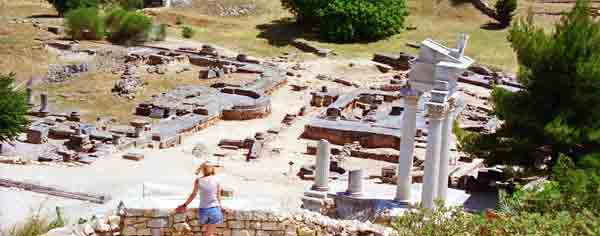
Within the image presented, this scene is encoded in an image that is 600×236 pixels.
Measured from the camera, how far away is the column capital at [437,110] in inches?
746

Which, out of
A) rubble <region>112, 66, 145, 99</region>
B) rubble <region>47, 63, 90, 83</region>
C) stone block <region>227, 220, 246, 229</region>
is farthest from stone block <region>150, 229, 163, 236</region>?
rubble <region>47, 63, 90, 83</region>

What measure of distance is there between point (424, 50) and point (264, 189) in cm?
853

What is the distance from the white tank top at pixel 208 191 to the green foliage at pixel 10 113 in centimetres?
1956

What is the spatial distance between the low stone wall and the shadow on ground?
45.2 metres

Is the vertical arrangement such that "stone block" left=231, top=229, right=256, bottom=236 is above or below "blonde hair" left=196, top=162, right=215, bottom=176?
below

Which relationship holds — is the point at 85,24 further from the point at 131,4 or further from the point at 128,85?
the point at 128,85

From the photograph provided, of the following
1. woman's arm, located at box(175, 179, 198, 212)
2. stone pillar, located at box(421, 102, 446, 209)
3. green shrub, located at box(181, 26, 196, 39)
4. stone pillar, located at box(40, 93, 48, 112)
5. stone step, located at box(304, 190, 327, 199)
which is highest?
woman's arm, located at box(175, 179, 198, 212)

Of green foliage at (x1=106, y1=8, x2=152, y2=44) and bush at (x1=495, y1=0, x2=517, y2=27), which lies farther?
bush at (x1=495, y1=0, x2=517, y2=27)

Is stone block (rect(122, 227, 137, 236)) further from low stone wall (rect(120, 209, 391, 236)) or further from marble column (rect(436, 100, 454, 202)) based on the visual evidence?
marble column (rect(436, 100, 454, 202))

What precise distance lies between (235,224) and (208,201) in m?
0.71

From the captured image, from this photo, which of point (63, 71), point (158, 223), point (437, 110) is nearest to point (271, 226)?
point (158, 223)

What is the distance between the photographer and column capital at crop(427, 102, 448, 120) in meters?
19.0

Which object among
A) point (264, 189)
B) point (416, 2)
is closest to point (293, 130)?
point (264, 189)

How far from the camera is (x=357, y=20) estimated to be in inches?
2292
